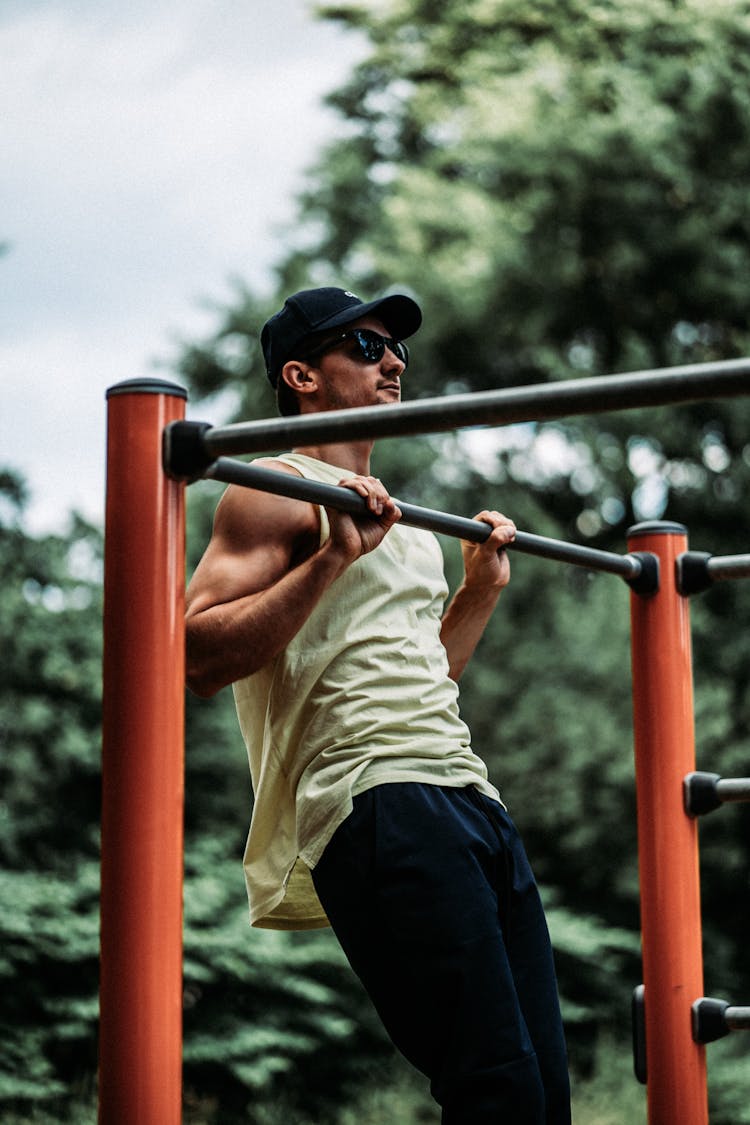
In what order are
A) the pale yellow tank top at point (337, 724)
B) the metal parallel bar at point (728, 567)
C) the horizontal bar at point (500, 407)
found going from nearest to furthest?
the horizontal bar at point (500, 407)
the pale yellow tank top at point (337, 724)
the metal parallel bar at point (728, 567)

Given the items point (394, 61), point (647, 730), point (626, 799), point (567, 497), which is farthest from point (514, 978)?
point (394, 61)

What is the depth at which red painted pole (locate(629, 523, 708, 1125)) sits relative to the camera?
1892mm

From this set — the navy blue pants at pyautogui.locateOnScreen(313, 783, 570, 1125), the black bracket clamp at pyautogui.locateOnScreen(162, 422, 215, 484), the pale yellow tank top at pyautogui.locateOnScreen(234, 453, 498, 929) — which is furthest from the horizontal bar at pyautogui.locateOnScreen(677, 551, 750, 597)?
the black bracket clamp at pyautogui.locateOnScreen(162, 422, 215, 484)

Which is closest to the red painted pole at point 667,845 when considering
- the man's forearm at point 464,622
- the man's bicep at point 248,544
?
the man's forearm at point 464,622

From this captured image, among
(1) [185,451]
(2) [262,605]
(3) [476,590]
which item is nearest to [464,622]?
(3) [476,590]

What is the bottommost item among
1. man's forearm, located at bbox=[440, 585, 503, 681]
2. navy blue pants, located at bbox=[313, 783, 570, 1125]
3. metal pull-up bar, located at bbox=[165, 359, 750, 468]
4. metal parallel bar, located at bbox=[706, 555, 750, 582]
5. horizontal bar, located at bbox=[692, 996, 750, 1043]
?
horizontal bar, located at bbox=[692, 996, 750, 1043]

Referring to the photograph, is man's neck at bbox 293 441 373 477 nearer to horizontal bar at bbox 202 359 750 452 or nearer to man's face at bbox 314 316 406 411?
man's face at bbox 314 316 406 411

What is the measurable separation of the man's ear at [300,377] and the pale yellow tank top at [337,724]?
0.14m

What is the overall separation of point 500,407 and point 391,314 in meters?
0.66

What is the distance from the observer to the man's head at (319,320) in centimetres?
177

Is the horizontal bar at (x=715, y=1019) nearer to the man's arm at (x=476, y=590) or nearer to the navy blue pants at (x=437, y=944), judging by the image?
the navy blue pants at (x=437, y=944)

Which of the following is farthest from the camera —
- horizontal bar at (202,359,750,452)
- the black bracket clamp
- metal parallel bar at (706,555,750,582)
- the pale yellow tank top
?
metal parallel bar at (706,555,750,582)

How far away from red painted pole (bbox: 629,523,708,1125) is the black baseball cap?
512 millimetres

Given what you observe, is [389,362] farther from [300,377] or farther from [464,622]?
[464,622]
